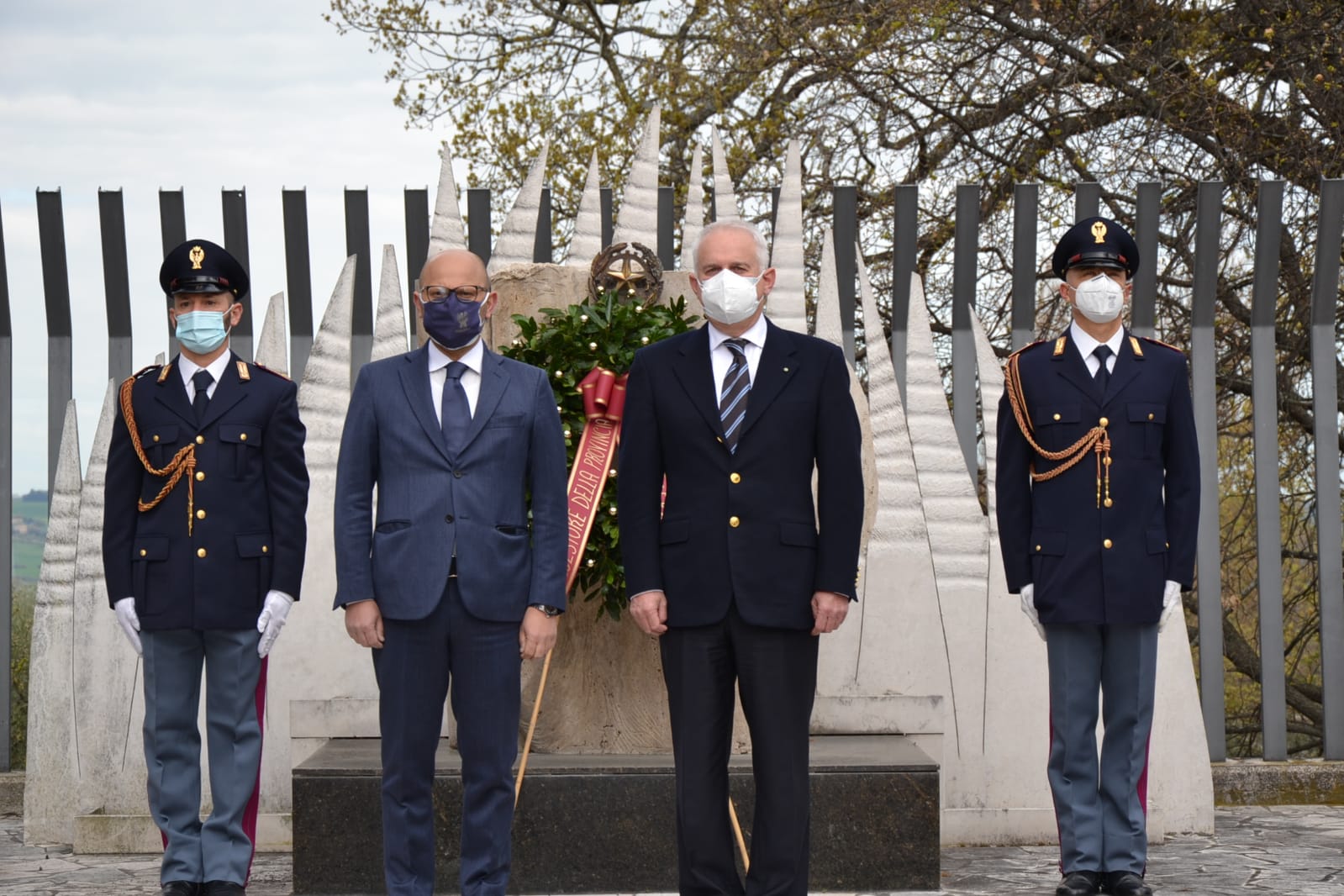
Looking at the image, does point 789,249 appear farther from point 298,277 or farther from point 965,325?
point 298,277

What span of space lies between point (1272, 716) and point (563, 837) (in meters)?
3.48

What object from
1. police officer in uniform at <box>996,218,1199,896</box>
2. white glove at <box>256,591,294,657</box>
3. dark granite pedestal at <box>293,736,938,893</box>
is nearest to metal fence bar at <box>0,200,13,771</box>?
dark granite pedestal at <box>293,736,938,893</box>

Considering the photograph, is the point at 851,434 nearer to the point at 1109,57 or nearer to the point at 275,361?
→ the point at 275,361

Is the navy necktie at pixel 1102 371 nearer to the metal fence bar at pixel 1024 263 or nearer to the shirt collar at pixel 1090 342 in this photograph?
the shirt collar at pixel 1090 342

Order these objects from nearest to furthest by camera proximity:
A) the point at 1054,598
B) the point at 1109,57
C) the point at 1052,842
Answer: the point at 1054,598, the point at 1052,842, the point at 1109,57

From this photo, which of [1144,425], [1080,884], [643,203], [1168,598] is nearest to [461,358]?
[1144,425]

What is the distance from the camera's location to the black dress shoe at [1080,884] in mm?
4691

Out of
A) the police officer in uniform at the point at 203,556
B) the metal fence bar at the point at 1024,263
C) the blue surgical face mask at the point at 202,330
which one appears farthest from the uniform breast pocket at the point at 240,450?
the metal fence bar at the point at 1024,263

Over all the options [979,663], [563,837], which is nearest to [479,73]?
[979,663]

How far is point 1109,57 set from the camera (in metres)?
10.1

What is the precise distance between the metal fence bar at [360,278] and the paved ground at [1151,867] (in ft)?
7.03

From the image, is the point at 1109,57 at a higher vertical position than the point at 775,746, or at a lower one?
higher

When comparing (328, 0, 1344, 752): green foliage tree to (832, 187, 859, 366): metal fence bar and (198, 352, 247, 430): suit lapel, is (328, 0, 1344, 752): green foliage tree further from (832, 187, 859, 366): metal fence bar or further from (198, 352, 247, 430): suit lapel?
(198, 352, 247, 430): suit lapel

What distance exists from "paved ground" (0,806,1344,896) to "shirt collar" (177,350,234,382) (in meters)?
1.76
